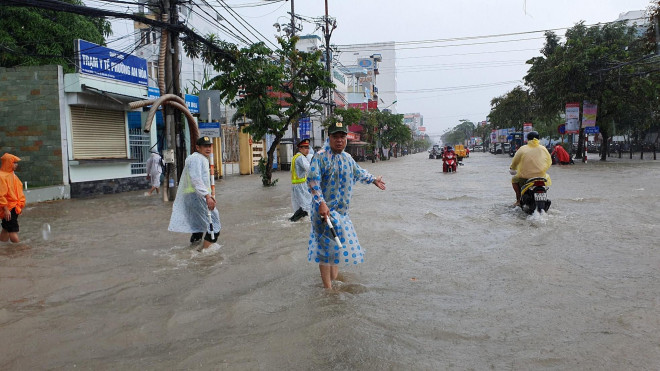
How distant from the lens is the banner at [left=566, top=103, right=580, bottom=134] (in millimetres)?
30250

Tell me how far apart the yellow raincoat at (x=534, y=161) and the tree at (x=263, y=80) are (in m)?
9.01

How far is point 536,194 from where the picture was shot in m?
8.91

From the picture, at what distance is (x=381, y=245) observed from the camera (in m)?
7.19

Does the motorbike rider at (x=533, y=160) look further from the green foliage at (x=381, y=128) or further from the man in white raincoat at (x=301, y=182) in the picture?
the green foliage at (x=381, y=128)

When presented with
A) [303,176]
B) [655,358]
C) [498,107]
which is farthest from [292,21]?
[498,107]

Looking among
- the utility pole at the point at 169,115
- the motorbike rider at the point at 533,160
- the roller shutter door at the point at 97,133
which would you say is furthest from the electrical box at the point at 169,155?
the motorbike rider at the point at 533,160

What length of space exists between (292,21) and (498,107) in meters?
38.7

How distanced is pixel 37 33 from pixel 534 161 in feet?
79.8

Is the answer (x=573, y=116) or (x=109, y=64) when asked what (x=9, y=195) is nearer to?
(x=109, y=64)

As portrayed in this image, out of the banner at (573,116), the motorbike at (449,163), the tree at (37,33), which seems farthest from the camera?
the banner at (573,116)

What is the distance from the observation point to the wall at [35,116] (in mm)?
14758

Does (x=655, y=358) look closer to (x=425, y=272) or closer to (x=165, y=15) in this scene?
(x=425, y=272)

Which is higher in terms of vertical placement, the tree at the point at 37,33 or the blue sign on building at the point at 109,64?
the tree at the point at 37,33

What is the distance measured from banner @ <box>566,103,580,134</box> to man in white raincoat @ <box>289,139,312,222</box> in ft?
85.7
